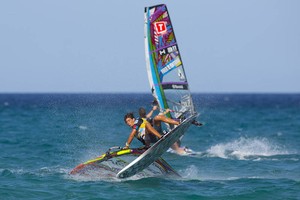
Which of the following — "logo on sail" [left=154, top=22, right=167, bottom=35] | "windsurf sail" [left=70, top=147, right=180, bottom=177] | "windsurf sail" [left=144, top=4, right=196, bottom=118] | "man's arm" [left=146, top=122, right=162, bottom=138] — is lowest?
"windsurf sail" [left=70, top=147, right=180, bottom=177]

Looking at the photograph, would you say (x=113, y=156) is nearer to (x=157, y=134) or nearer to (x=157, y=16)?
(x=157, y=134)

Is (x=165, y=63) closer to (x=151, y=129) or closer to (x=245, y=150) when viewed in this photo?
(x=151, y=129)

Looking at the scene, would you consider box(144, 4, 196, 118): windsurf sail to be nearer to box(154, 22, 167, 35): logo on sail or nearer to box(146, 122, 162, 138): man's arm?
box(154, 22, 167, 35): logo on sail

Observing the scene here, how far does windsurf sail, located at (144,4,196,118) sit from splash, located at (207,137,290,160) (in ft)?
11.8

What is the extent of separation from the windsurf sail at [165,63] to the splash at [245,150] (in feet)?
11.8

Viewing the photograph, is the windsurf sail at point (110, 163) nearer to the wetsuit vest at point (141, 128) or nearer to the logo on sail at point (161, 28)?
the wetsuit vest at point (141, 128)

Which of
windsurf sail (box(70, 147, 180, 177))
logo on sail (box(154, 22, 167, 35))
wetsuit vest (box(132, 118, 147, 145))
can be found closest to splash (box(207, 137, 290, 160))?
logo on sail (box(154, 22, 167, 35))

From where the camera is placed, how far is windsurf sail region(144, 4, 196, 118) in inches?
926

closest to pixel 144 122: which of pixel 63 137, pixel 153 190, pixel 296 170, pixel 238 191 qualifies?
pixel 153 190

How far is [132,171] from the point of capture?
57.2ft

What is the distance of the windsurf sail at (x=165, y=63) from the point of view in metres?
23.5

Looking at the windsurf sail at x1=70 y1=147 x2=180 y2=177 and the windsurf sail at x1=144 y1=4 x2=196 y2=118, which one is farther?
the windsurf sail at x1=144 y1=4 x2=196 y2=118

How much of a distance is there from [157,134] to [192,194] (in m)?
2.04

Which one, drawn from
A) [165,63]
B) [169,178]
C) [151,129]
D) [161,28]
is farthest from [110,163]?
[161,28]
